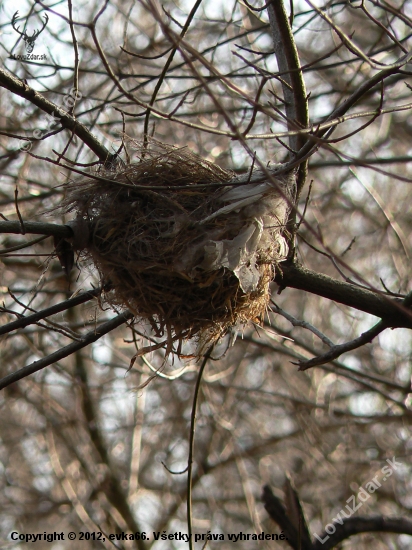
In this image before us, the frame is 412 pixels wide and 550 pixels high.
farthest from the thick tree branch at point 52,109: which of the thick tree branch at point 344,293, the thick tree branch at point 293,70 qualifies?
the thick tree branch at point 344,293

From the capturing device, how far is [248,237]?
3.05 m

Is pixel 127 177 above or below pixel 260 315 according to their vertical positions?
above

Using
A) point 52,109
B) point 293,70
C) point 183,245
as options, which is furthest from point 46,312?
point 293,70

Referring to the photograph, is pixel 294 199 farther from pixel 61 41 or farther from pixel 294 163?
pixel 61 41

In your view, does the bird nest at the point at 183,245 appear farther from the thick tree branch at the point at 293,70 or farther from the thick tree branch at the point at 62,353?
the thick tree branch at the point at 293,70

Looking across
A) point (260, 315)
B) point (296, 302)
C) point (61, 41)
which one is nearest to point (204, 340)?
point (260, 315)

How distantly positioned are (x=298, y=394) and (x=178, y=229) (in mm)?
5789

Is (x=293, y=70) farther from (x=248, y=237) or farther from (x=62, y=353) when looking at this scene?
(x=62, y=353)

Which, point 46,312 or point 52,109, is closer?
point 46,312

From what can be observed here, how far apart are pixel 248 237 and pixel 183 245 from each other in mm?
286

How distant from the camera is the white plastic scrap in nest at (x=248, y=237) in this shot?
9.78ft

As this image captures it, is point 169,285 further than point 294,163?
Yes

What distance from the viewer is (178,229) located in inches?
120

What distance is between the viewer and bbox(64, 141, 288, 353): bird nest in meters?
3.02
